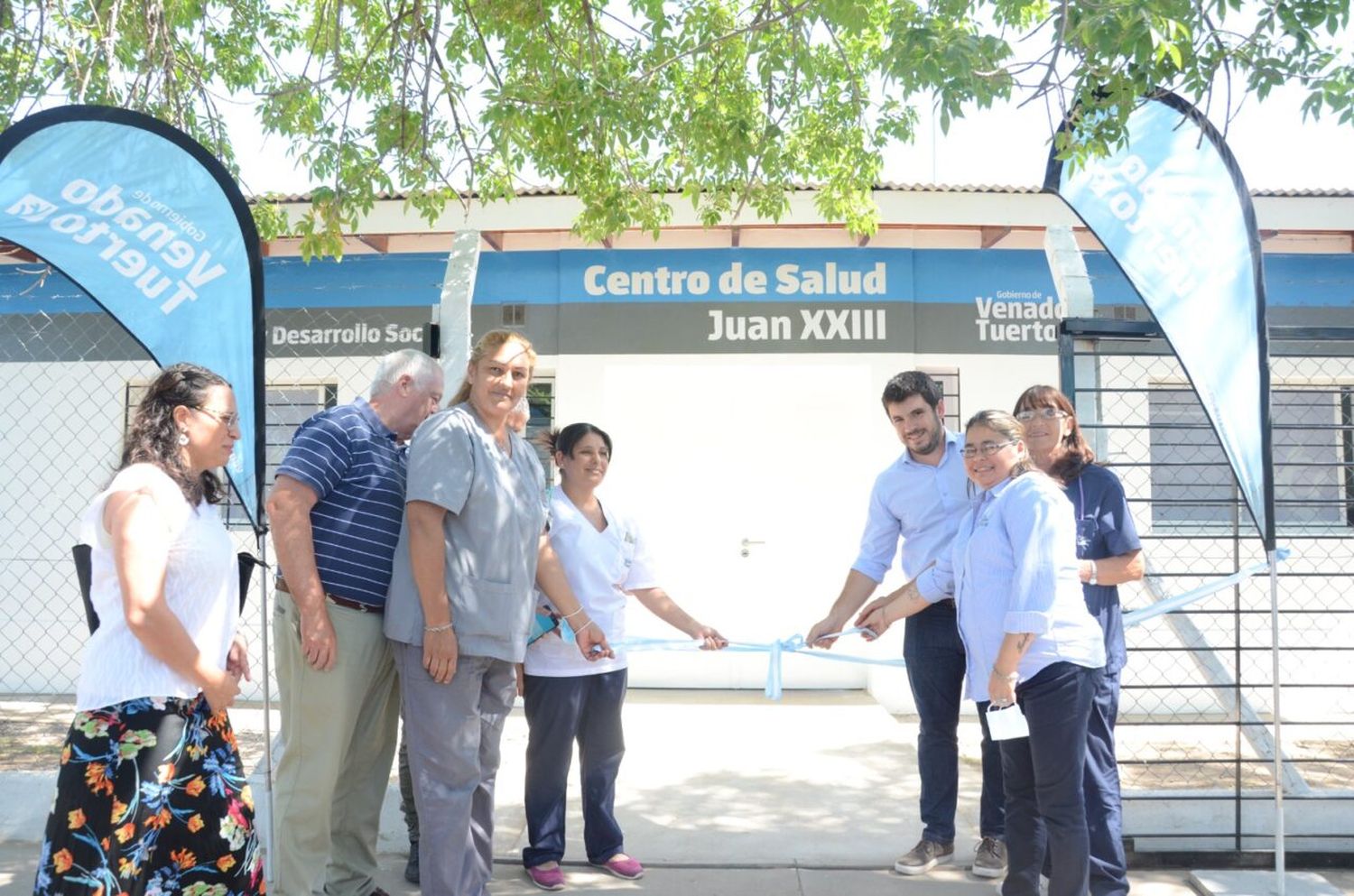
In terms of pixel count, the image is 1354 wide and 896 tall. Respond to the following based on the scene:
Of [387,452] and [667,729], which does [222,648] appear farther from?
[667,729]

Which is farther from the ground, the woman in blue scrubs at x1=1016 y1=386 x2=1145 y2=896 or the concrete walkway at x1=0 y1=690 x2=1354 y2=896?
the woman in blue scrubs at x1=1016 y1=386 x2=1145 y2=896

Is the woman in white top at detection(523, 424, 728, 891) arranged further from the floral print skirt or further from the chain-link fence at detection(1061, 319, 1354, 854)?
the chain-link fence at detection(1061, 319, 1354, 854)

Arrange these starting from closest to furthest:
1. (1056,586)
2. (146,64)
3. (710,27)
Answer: (1056,586), (146,64), (710,27)

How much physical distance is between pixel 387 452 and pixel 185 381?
0.78 m

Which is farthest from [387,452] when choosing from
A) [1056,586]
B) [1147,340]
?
[1147,340]

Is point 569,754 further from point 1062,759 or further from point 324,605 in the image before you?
point 1062,759

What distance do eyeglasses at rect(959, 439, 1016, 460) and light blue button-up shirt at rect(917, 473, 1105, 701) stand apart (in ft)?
0.35

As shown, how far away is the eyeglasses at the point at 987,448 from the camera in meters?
3.37

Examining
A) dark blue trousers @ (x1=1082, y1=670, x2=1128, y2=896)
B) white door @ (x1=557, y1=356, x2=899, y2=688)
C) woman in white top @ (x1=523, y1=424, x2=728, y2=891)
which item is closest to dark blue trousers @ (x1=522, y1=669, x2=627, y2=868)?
woman in white top @ (x1=523, y1=424, x2=728, y2=891)

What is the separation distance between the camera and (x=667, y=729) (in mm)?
6781

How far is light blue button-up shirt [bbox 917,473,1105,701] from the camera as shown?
125 inches

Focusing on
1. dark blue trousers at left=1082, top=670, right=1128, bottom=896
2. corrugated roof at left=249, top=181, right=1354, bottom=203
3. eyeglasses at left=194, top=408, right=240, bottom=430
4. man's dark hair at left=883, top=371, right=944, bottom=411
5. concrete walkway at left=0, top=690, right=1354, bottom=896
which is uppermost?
corrugated roof at left=249, top=181, right=1354, bottom=203

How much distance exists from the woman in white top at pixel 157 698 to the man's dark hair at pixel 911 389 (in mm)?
2431

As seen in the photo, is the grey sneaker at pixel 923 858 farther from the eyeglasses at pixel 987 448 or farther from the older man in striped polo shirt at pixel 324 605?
the older man in striped polo shirt at pixel 324 605
